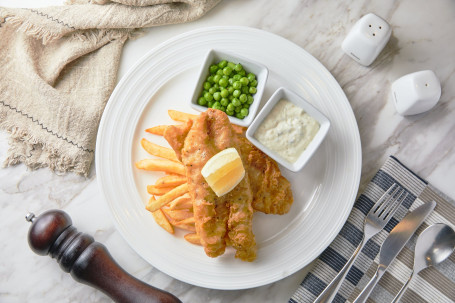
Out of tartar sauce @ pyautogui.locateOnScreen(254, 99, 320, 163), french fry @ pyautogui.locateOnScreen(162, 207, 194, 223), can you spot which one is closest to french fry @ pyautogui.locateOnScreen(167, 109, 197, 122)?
tartar sauce @ pyautogui.locateOnScreen(254, 99, 320, 163)

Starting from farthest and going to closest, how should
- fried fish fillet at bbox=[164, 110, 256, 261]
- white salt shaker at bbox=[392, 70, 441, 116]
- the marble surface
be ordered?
the marble surface, white salt shaker at bbox=[392, 70, 441, 116], fried fish fillet at bbox=[164, 110, 256, 261]

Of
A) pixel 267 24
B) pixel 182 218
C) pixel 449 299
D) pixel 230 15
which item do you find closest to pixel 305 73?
pixel 267 24

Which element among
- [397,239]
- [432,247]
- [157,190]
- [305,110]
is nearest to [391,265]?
[397,239]

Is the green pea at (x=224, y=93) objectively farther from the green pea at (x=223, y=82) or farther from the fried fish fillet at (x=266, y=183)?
the fried fish fillet at (x=266, y=183)

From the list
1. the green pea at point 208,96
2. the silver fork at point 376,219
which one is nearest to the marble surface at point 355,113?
the silver fork at point 376,219

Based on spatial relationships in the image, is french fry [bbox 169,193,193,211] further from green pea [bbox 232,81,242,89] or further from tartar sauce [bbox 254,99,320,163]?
green pea [bbox 232,81,242,89]

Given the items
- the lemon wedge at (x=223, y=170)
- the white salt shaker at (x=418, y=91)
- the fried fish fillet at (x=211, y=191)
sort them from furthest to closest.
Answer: the white salt shaker at (x=418, y=91)
the fried fish fillet at (x=211, y=191)
the lemon wedge at (x=223, y=170)
